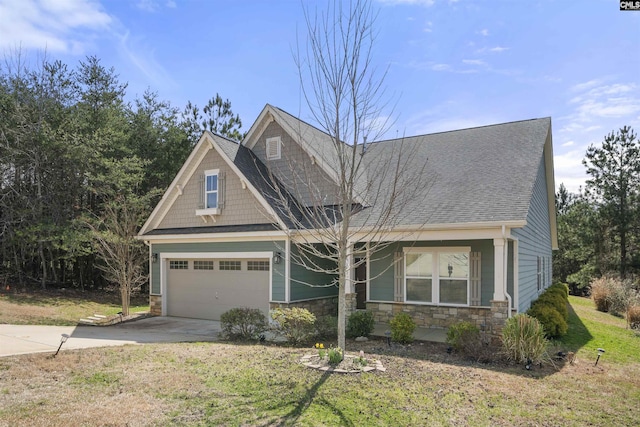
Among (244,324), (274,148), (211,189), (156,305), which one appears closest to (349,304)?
(244,324)

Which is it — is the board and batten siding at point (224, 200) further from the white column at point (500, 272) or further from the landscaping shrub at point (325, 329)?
the white column at point (500, 272)

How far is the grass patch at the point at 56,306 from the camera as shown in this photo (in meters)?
14.3

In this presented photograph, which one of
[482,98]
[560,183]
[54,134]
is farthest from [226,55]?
[560,183]

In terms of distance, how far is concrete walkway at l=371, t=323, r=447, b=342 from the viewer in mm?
10834

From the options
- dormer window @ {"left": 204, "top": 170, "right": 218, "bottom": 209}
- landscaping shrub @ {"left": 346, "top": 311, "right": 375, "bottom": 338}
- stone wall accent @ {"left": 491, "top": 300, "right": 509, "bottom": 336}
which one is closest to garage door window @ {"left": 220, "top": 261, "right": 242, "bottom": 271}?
dormer window @ {"left": 204, "top": 170, "right": 218, "bottom": 209}

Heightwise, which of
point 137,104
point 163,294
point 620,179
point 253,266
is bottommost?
point 163,294

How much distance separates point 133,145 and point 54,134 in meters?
4.82

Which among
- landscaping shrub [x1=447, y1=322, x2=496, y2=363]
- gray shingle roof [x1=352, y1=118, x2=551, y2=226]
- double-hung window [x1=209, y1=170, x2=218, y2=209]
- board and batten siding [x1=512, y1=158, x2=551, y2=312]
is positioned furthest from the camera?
double-hung window [x1=209, y1=170, x2=218, y2=209]

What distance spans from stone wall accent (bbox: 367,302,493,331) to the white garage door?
139 inches

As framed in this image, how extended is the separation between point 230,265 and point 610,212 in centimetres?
2480

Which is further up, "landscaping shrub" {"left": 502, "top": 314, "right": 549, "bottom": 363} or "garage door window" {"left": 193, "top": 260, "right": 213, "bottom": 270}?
"garage door window" {"left": 193, "top": 260, "right": 213, "bottom": 270}

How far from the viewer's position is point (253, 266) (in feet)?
45.4

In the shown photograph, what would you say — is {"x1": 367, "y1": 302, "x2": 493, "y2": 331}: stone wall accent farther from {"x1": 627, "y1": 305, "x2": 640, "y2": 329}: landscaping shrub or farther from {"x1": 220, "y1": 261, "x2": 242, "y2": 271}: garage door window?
{"x1": 627, "y1": 305, "x2": 640, "y2": 329}: landscaping shrub

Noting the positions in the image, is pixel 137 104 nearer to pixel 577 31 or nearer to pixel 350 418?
pixel 577 31
